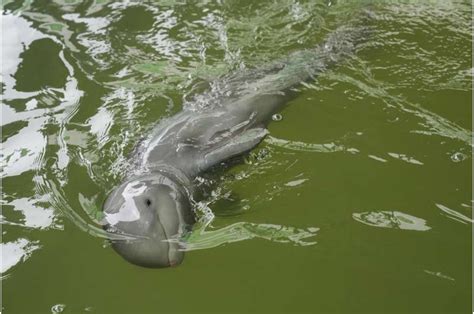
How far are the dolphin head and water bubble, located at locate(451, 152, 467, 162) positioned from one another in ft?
7.50

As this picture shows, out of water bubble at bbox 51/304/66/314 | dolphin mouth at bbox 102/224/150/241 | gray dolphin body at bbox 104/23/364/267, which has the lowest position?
water bubble at bbox 51/304/66/314

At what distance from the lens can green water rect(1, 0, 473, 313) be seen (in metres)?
3.46

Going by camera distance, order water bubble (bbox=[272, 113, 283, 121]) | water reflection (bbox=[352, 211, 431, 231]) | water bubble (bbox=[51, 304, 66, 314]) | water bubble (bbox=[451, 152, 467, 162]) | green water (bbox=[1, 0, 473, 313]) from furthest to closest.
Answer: water bubble (bbox=[272, 113, 283, 121]), water bubble (bbox=[451, 152, 467, 162]), water reflection (bbox=[352, 211, 431, 231]), green water (bbox=[1, 0, 473, 313]), water bubble (bbox=[51, 304, 66, 314])

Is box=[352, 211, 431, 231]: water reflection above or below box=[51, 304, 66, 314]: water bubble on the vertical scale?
above

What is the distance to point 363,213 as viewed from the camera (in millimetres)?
3949

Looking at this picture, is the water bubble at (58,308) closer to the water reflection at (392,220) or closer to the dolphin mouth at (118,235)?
the dolphin mouth at (118,235)

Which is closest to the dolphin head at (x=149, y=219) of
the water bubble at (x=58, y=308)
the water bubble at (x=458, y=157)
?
the water bubble at (x=58, y=308)

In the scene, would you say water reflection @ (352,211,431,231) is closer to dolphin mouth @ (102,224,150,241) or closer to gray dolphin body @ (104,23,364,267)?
gray dolphin body @ (104,23,364,267)

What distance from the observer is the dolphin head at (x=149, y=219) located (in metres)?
3.56

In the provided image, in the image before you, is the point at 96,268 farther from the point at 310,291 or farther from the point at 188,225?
the point at 310,291

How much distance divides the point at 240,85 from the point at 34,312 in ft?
9.73

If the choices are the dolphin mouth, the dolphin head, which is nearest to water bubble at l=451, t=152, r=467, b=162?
the dolphin head

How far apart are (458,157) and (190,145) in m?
2.32

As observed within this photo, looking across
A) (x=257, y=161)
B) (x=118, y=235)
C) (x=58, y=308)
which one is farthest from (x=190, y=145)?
(x=58, y=308)
